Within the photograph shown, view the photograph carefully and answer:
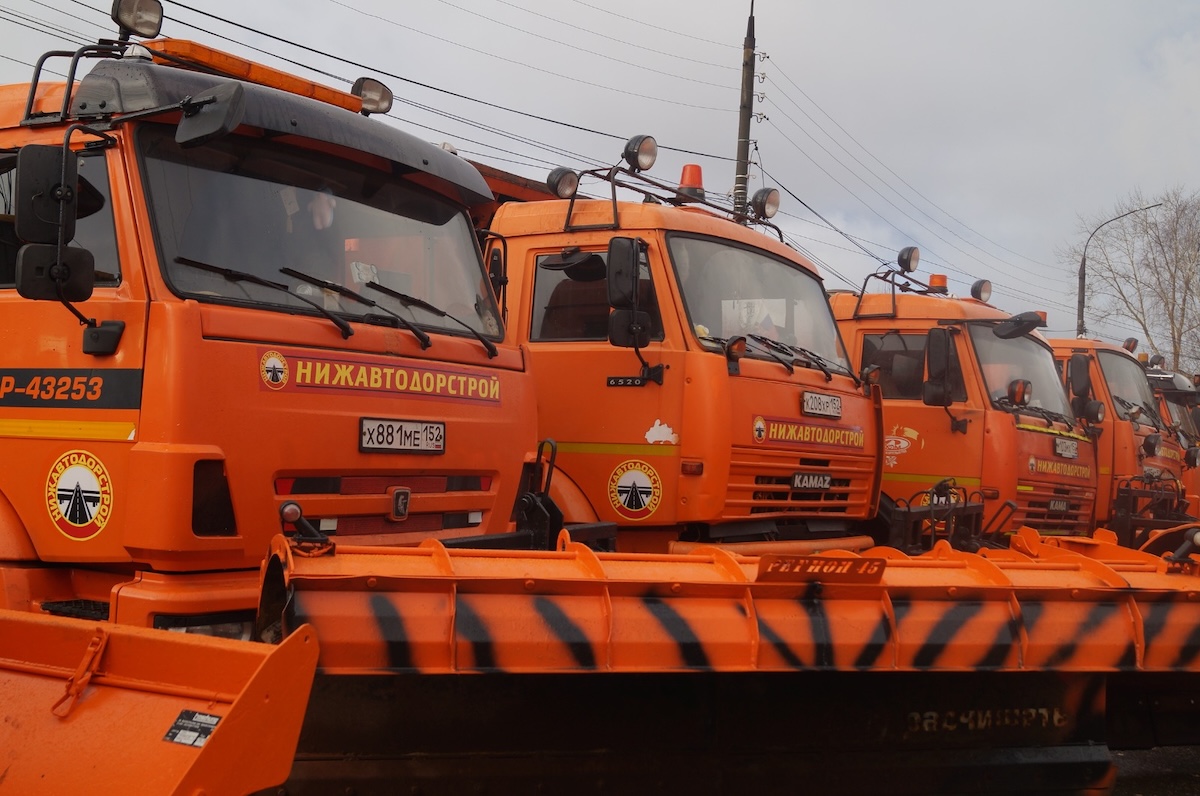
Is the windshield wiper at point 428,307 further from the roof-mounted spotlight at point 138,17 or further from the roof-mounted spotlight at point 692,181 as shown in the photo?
the roof-mounted spotlight at point 692,181

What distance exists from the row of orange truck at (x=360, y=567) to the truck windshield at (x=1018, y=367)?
11.9 ft

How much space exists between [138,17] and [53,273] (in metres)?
1.32

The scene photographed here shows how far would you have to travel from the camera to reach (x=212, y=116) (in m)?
3.77

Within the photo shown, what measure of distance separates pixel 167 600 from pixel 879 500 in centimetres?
507

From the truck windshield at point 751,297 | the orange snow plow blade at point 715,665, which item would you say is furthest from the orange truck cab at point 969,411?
the orange snow plow blade at point 715,665

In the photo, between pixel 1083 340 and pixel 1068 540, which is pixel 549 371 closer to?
pixel 1068 540

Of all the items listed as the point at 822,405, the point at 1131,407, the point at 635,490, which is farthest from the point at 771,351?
the point at 1131,407

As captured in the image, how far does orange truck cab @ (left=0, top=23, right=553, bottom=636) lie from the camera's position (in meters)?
3.70

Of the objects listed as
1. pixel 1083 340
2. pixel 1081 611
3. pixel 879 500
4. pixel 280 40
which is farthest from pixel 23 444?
pixel 1083 340

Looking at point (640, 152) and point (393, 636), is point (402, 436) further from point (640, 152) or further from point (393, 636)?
point (640, 152)

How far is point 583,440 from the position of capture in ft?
20.5

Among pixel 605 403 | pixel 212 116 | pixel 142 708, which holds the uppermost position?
pixel 212 116

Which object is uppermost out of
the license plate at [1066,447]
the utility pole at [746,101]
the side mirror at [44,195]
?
the utility pole at [746,101]

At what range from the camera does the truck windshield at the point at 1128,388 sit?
11.6 meters
